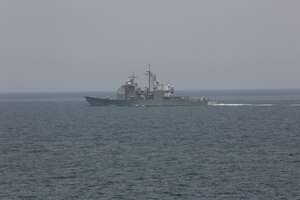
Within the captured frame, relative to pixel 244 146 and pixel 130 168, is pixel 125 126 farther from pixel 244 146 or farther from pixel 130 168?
pixel 130 168

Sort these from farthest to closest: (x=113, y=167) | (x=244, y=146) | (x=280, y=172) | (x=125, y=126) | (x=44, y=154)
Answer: (x=125, y=126)
(x=244, y=146)
(x=44, y=154)
(x=113, y=167)
(x=280, y=172)

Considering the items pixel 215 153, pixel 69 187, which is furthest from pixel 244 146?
pixel 69 187

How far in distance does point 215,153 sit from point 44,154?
64.9 feet

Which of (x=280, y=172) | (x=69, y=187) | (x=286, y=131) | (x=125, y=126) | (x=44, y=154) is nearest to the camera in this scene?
(x=69, y=187)

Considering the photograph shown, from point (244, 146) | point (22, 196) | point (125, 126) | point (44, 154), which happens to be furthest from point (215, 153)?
point (125, 126)

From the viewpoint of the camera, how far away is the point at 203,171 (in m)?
61.5

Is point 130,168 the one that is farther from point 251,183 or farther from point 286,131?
point 286,131

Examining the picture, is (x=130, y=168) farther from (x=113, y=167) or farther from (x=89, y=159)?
(x=89, y=159)

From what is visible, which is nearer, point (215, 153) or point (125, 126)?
point (215, 153)

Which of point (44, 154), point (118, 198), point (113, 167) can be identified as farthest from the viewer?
point (44, 154)

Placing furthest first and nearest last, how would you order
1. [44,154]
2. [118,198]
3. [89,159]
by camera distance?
[44,154] < [89,159] < [118,198]

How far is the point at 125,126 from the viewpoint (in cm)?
12506

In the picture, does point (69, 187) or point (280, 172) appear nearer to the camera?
point (69, 187)

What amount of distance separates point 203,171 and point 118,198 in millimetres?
14032
